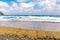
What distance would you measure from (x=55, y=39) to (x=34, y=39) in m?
1.53

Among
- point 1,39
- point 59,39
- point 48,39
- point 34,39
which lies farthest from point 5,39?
Answer: point 59,39

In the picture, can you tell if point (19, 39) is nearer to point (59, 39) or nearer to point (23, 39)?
point (23, 39)

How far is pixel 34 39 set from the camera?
1270 centimetres

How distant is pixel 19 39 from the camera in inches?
484

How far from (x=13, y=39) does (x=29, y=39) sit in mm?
1186

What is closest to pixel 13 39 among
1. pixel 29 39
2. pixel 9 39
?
pixel 9 39

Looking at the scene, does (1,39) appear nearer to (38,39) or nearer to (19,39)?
(19,39)

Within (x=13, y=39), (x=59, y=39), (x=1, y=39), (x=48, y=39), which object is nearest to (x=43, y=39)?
(x=48, y=39)

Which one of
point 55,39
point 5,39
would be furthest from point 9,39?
point 55,39

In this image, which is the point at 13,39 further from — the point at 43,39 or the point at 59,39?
the point at 59,39

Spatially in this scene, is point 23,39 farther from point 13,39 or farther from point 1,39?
point 1,39

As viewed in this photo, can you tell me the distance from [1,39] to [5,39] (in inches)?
10.9

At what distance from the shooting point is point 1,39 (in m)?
12.1

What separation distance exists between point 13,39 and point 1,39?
32.8 inches
